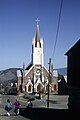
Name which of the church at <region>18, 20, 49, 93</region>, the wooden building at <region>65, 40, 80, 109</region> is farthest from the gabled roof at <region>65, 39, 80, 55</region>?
the church at <region>18, 20, 49, 93</region>

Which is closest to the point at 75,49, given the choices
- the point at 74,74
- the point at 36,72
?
the point at 74,74

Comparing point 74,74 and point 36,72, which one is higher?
point 36,72

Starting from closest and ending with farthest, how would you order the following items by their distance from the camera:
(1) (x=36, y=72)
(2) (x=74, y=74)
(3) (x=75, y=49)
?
(3) (x=75, y=49)
(2) (x=74, y=74)
(1) (x=36, y=72)

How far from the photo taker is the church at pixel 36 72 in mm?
89750

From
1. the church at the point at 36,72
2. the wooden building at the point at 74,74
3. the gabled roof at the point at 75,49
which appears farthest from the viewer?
the church at the point at 36,72

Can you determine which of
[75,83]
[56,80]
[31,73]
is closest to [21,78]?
[31,73]

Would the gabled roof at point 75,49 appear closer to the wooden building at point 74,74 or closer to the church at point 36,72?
the wooden building at point 74,74

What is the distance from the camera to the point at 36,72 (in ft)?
301

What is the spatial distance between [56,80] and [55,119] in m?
65.2

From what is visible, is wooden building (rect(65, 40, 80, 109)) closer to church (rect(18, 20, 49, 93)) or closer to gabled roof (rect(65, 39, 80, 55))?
gabled roof (rect(65, 39, 80, 55))

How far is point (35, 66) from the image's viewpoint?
91875mm

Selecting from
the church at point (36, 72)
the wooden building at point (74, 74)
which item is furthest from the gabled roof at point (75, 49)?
the church at point (36, 72)

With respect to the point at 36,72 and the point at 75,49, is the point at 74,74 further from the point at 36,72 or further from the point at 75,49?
the point at 36,72

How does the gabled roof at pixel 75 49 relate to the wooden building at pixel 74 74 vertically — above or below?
above
